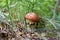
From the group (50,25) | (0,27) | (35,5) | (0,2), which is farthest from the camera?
(0,2)

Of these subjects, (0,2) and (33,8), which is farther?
(0,2)

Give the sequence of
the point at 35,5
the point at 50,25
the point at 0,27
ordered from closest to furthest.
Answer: the point at 0,27 < the point at 50,25 < the point at 35,5

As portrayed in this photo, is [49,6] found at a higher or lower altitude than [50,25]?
higher

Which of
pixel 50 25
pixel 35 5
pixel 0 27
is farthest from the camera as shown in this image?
pixel 35 5

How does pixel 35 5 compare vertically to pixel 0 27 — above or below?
above

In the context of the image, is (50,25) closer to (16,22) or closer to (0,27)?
(16,22)

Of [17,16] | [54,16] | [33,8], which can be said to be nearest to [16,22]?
[17,16]

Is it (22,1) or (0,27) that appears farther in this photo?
(22,1)

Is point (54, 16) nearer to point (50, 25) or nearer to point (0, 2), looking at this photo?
point (50, 25)

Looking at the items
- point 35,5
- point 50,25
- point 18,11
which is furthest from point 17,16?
point 50,25
